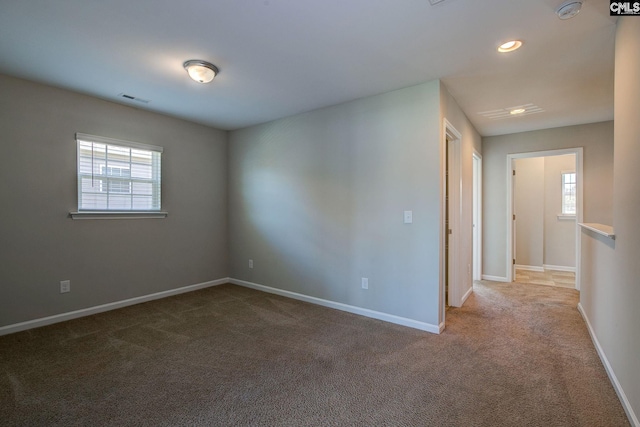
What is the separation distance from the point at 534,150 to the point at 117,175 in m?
6.15

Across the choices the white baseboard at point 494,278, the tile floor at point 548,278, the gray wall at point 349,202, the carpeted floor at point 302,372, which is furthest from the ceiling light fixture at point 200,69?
the tile floor at point 548,278

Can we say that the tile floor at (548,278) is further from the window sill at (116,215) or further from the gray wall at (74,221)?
the window sill at (116,215)

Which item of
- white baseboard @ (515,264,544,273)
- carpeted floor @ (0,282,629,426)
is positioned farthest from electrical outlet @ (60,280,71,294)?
white baseboard @ (515,264,544,273)

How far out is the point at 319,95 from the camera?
347cm

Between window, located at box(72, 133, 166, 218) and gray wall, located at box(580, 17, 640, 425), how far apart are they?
470 centimetres

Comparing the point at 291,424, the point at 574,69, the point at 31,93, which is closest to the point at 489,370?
the point at 291,424

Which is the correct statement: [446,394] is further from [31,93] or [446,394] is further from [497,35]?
[31,93]

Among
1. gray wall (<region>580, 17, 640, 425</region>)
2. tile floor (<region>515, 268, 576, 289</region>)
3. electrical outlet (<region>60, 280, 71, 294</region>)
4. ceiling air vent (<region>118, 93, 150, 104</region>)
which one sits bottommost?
tile floor (<region>515, 268, 576, 289</region>)

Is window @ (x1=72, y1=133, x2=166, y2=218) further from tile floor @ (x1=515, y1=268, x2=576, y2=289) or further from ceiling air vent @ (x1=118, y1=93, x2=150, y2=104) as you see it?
tile floor @ (x1=515, y1=268, x2=576, y2=289)

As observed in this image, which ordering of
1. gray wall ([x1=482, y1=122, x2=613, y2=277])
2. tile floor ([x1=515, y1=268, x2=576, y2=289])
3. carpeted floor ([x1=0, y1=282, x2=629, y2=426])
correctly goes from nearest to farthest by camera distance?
carpeted floor ([x1=0, y1=282, x2=629, y2=426]) < gray wall ([x1=482, y1=122, x2=613, y2=277]) < tile floor ([x1=515, y1=268, x2=576, y2=289])

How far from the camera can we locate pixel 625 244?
1.84 m

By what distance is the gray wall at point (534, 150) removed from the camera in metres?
4.42

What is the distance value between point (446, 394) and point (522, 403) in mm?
454

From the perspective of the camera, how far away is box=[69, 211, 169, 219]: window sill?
3455 mm
